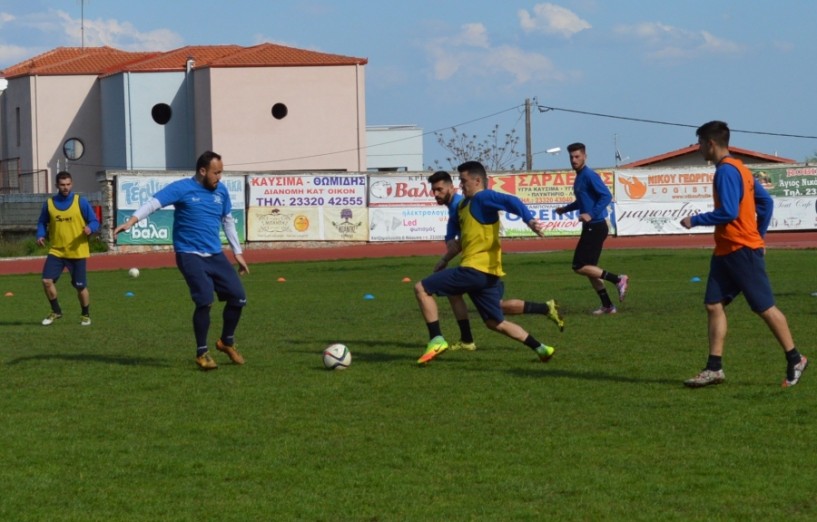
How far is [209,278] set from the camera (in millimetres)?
11406

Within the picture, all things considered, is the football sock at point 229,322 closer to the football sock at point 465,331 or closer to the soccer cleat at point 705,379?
the football sock at point 465,331

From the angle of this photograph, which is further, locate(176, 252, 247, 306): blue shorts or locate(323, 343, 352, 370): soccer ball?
locate(176, 252, 247, 306): blue shorts

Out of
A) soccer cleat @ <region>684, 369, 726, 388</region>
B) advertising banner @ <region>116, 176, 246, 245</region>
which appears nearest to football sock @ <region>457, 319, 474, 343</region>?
soccer cleat @ <region>684, 369, 726, 388</region>

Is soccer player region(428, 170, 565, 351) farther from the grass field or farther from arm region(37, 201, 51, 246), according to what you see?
arm region(37, 201, 51, 246)

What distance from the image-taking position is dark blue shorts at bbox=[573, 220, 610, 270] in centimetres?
1545

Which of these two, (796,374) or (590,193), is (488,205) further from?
(590,193)

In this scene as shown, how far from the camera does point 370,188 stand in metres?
39.2

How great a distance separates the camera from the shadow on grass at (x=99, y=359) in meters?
11.9

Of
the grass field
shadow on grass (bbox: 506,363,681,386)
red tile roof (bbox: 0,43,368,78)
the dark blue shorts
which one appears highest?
red tile roof (bbox: 0,43,368,78)

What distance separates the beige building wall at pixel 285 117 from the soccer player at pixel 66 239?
42454 mm

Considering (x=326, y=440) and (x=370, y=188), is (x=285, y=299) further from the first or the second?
(x=370, y=188)

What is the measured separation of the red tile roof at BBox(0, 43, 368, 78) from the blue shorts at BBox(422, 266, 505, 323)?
48929 millimetres

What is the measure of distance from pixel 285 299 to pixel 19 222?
2763cm

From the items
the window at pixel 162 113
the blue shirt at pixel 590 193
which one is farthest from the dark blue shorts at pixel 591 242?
the window at pixel 162 113
